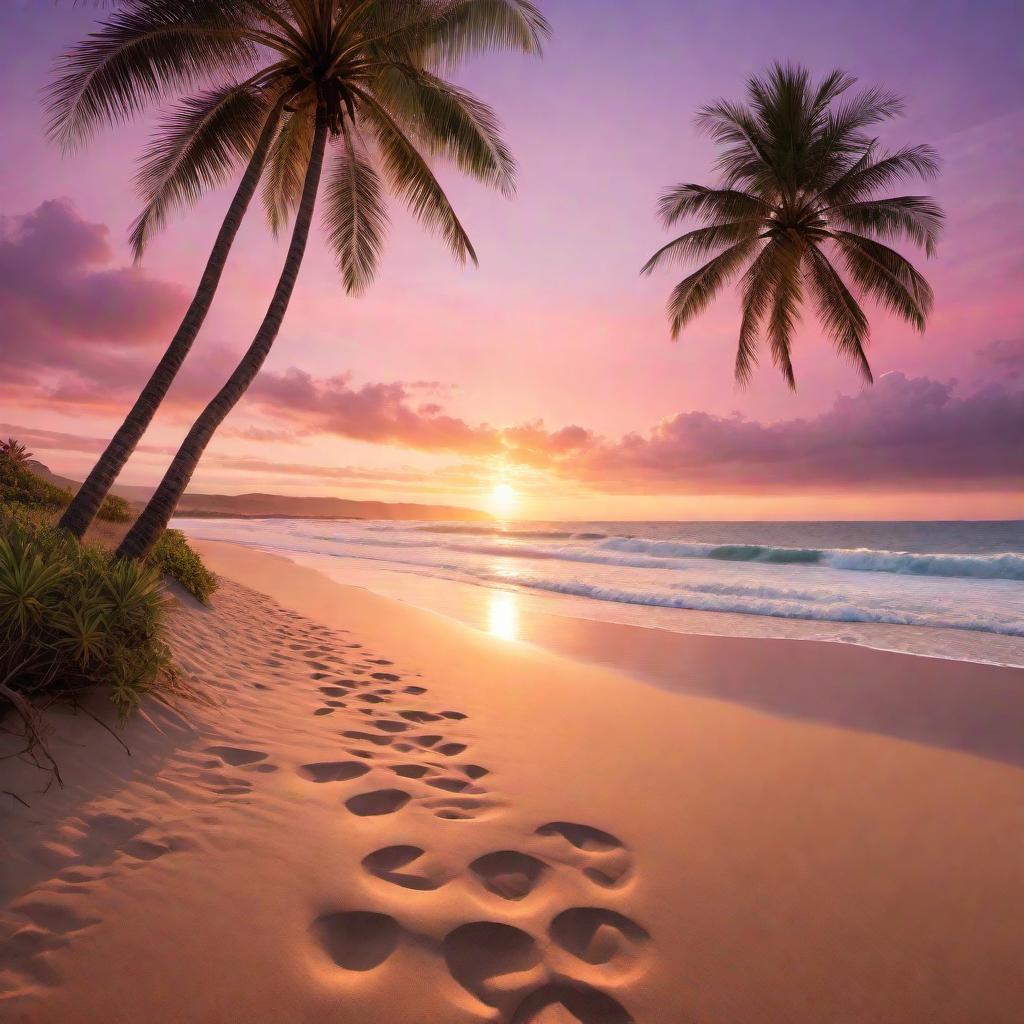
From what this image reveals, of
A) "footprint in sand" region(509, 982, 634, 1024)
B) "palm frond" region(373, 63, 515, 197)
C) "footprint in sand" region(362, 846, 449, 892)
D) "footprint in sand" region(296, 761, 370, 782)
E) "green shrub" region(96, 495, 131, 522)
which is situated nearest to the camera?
"footprint in sand" region(509, 982, 634, 1024)

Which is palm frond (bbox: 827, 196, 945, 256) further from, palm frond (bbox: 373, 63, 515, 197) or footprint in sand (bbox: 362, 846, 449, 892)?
footprint in sand (bbox: 362, 846, 449, 892)

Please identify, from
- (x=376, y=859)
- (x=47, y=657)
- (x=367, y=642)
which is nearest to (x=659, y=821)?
(x=376, y=859)

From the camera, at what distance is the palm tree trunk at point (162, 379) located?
6.21 m

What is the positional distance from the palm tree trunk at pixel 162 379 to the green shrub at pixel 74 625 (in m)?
3.24

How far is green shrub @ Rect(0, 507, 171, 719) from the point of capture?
2662 mm

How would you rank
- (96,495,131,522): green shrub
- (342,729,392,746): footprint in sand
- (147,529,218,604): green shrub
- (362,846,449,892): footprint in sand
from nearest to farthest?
(362,846,449,892): footprint in sand, (342,729,392,746): footprint in sand, (147,529,218,604): green shrub, (96,495,131,522): green shrub

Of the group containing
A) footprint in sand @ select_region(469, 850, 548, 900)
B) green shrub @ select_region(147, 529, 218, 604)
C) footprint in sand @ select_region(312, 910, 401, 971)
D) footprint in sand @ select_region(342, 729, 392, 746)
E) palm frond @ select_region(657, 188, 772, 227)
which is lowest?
footprint in sand @ select_region(342, 729, 392, 746)

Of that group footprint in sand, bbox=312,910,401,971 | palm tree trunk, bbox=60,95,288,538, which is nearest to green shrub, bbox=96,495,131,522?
palm tree trunk, bbox=60,95,288,538

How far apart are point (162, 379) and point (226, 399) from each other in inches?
34.1

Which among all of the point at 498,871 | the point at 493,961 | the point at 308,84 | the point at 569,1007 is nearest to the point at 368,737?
the point at 498,871

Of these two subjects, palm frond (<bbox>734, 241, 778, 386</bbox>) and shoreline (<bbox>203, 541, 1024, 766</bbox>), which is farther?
palm frond (<bbox>734, 241, 778, 386</bbox>)

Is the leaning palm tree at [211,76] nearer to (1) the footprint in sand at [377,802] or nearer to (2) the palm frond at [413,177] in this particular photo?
(2) the palm frond at [413,177]

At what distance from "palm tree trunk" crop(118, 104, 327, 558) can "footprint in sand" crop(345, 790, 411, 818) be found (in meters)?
4.20

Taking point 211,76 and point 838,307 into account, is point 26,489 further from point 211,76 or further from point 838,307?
point 838,307
